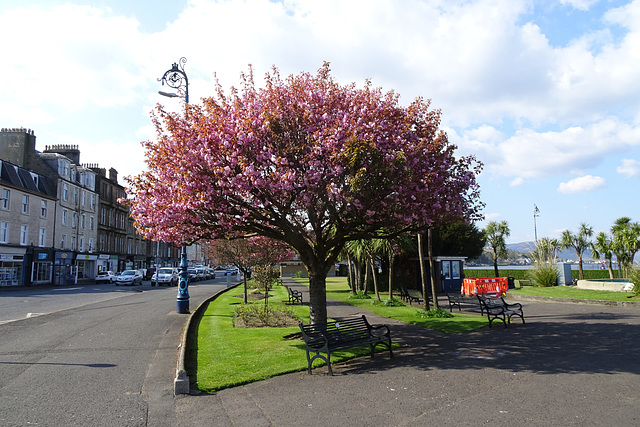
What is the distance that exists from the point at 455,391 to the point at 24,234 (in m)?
47.2

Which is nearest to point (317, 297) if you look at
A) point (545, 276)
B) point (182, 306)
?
point (182, 306)

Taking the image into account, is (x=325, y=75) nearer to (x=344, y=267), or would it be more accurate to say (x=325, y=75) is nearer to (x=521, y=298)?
(x=521, y=298)

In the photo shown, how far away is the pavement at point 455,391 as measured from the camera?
5.98 m

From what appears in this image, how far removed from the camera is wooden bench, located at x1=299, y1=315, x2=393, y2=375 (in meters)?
8.63

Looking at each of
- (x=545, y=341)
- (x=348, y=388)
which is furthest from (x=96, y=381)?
(x=545, y=341)

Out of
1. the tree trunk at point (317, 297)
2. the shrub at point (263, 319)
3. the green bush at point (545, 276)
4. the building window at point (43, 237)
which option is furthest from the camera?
the building window at point (43, 237)

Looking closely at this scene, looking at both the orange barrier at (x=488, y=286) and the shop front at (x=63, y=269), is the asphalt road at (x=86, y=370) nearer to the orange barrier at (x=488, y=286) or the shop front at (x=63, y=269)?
the orange barrier at (x=488, y=286)

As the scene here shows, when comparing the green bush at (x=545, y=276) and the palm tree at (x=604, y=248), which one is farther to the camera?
the palm tree at (x=604, y=248)

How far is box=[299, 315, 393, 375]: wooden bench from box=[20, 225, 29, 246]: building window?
43101 mm

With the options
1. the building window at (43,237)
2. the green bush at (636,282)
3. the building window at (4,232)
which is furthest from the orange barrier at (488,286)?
the building window at (43,237)

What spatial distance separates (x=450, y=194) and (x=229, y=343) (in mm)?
6760

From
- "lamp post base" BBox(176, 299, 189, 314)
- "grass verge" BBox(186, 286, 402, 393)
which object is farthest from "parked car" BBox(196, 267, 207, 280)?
"grass verge" BBox(186, 286, 402, 393)

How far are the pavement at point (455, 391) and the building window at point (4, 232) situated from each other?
4166 cm

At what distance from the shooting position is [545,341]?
11.6 metres
